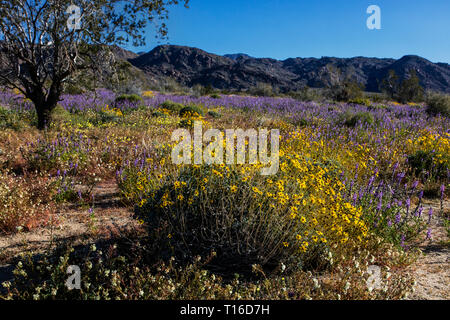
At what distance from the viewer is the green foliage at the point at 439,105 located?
14.7 m

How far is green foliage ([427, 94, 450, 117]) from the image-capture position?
48.2 ft

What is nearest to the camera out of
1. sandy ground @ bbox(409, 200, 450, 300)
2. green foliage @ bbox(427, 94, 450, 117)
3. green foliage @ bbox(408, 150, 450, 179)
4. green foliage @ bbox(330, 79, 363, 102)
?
sandy ground @ bbox(409, 200, 450, 300)

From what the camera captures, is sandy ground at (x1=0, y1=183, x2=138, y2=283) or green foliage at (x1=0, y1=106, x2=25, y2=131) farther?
green foliage at (x1=0, y1=106, x2=25, y2=131)

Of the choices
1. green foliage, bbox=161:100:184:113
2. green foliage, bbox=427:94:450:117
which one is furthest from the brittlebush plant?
green foliage, bbox=427:94:450:117

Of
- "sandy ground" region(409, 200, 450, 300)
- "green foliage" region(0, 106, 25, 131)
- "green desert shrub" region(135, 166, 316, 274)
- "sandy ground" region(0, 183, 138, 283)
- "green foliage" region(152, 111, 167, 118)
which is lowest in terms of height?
"sandy ground" region(409, 200, 450, 300)

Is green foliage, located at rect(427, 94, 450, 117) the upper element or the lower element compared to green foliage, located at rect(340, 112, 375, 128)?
upper

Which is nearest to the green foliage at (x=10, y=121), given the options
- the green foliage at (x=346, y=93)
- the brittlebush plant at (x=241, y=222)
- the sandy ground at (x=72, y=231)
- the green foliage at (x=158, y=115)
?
the green foliage at (x=158, y=115)

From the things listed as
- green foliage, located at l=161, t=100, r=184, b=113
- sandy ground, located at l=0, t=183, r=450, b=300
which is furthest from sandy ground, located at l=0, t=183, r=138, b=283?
green foliage, located at l=161, t=100, r=184, b=113

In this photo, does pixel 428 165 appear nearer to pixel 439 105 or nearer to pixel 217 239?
pixel 217 239

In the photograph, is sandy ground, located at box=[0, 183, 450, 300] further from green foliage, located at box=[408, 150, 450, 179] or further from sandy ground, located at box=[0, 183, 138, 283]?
green foliage, located at box=[408, 150, 450, 179]

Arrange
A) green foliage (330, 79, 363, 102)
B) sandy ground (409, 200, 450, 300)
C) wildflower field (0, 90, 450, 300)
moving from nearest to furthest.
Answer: wildflower field (0, 90, 450, 300) < sandy ground (409, 200, 450, 300) < green foliage (330, 79, 363, 102)

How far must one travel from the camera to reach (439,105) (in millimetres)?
15070

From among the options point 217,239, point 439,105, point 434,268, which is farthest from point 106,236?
point 439,105
